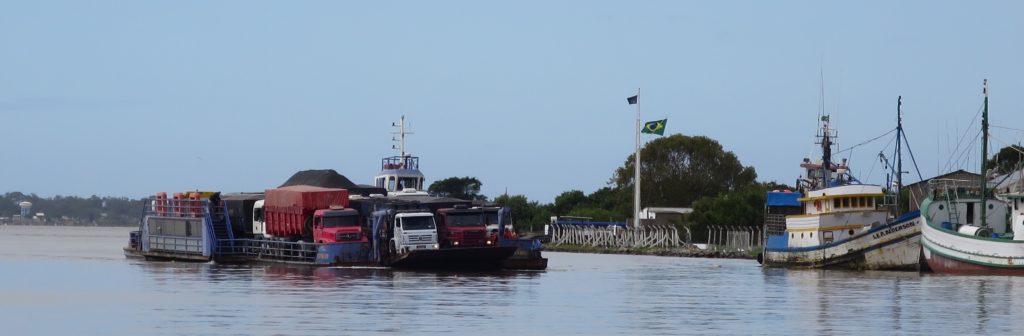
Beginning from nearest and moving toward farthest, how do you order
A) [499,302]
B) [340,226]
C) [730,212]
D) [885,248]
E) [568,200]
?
1. [499,302]
2. [340,226]
3. [885,248]
4. [730,212]
5. [568,200]

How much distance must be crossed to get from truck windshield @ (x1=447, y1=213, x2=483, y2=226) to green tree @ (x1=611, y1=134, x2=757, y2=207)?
3108 inches

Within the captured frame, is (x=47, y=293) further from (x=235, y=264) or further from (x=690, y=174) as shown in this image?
(x=690, y=174)

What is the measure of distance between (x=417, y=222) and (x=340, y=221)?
5.82 meters

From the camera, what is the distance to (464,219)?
6838 cm

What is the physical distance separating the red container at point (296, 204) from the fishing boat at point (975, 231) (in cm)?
2663

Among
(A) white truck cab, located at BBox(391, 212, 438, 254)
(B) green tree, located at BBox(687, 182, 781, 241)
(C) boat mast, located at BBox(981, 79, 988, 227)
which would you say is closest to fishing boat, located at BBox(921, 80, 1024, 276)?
(C) boat mast, located at BBox(981, 79, 988, 227)

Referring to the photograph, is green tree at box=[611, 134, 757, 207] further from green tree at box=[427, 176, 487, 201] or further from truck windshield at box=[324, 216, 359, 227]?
truck windshield at box=[324, 216, 359, 227]

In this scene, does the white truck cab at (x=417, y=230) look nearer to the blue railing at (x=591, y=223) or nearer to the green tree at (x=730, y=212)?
the green tree at (x=730, y=212)

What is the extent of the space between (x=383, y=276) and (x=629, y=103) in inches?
2284

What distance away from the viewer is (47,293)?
2100 inches

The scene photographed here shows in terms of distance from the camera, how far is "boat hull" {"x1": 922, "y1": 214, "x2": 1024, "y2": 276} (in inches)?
2608

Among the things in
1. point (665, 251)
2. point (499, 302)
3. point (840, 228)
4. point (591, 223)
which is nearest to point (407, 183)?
point (840, 228)

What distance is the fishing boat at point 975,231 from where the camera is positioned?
66.6 metres

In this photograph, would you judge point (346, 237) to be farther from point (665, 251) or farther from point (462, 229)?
point (665, 251)
